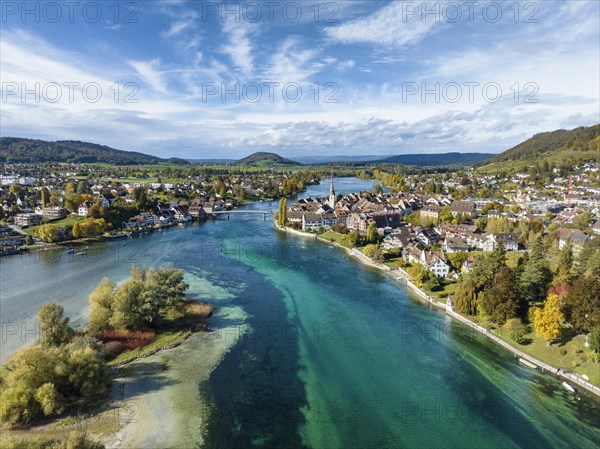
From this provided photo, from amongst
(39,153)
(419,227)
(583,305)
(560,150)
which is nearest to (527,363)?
(583,305)

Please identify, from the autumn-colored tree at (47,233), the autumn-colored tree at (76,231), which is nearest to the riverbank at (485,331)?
the autumn-colored tree at (76,231)

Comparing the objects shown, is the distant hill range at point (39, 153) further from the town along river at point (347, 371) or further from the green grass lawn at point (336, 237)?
the town along river at point (347, 371)

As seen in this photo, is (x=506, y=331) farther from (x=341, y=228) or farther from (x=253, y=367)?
(x=341, y=228)

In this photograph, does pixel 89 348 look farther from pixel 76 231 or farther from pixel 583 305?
pixel 76 231

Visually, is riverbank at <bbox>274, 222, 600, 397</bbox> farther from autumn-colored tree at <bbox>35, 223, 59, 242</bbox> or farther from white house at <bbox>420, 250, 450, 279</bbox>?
autumn-colored tree at <bbox>35, 223, 59, 242</bbox>

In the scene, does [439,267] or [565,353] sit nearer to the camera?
[565,353]

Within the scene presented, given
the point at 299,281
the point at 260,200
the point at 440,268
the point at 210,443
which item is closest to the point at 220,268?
the point at 299,281

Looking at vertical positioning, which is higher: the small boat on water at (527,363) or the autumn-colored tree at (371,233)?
the autumn-colored tree at (371,233)
